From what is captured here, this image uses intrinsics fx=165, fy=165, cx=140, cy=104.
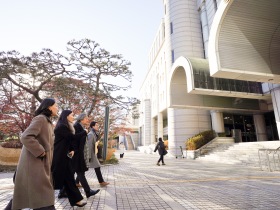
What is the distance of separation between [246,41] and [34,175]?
12130mm

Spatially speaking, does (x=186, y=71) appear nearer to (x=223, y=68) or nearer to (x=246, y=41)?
(x=223, y=68)

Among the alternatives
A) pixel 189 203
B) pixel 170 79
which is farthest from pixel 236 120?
pixel 189 203

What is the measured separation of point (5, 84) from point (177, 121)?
15.9 metres

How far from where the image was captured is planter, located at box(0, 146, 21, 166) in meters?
9.66

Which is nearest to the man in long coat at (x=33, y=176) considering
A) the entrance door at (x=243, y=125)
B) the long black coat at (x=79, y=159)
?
the long black coat at (x=79, y=159)

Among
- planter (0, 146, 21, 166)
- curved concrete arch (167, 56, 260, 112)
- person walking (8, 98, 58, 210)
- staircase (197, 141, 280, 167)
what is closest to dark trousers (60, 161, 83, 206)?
person walking (8, 98, 58, 210)

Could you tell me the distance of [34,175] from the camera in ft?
7.30

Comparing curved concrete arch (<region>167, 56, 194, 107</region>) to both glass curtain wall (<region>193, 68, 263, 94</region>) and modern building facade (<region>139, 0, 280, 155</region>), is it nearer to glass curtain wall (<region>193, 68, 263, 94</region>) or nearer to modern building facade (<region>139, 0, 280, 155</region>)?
modern building facade (<region>139, 0, 280, 155</region>)

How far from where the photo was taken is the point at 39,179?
7.32 ft

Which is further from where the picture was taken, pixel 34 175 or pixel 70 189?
pixel 70 189

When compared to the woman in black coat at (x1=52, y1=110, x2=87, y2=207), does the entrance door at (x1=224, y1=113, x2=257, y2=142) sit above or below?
above

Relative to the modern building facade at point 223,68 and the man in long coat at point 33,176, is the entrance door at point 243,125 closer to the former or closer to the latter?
the modern building facade at point 223,68

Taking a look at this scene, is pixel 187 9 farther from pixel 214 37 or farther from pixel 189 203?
pixel 189 203

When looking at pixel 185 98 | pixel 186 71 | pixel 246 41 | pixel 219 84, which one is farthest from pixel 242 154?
pixel 246 41
